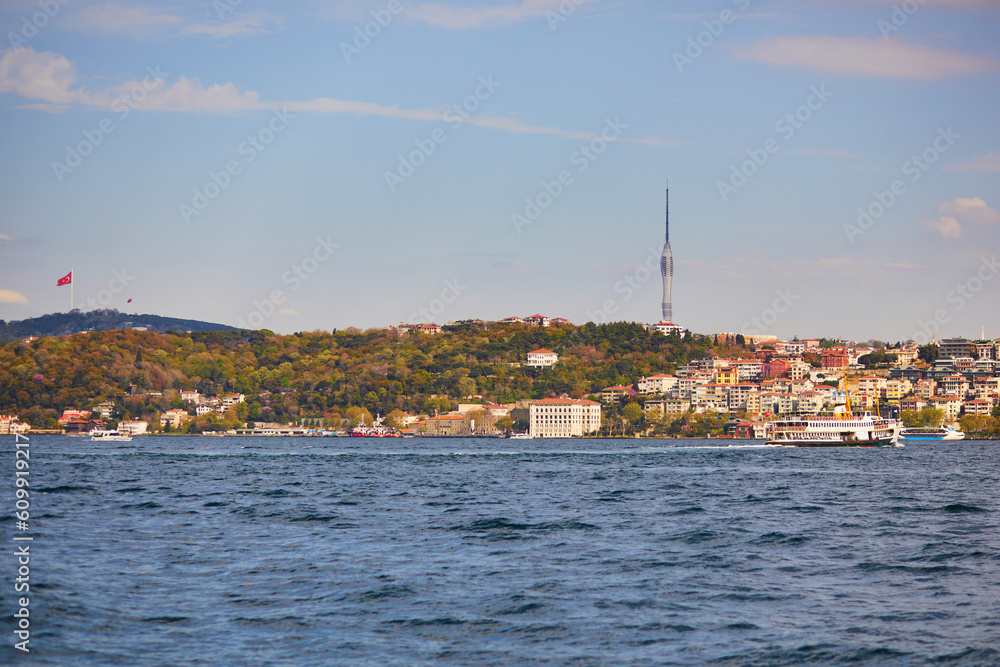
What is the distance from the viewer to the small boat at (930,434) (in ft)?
393

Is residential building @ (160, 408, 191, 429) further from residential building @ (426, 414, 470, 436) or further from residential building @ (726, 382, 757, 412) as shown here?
residential building @ (726, 382, 757, 412)

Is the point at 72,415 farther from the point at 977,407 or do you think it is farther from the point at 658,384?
the point at 977,407

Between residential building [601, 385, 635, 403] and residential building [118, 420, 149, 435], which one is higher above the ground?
residential building [601, 385, 635, 403]

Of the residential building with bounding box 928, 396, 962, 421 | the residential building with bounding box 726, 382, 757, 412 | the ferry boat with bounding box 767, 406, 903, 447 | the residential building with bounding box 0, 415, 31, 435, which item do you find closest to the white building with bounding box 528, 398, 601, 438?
the residential building with bounding box 726, 382, 757, 412

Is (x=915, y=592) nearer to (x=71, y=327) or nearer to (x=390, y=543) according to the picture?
(x=390, y=543)

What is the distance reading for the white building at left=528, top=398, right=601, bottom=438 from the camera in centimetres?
14562

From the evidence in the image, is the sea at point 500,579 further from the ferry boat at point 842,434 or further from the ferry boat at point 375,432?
the ferry boat at point 375,432

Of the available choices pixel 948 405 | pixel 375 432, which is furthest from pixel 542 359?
pixel 948 405

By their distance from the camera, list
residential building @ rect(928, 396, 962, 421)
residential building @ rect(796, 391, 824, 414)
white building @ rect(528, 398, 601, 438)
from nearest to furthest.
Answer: residential building @ rect(928, 396, 962, 421) → white building @ rect(528, 398, 601, 438) → residential building @ rect(796, 391, 824, 414)

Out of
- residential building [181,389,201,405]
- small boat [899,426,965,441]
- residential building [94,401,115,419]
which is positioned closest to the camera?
small boat [899,426,965,441]

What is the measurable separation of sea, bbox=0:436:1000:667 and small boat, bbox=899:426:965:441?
9163 centimetres

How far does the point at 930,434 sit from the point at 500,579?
118 metres

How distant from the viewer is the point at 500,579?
17.5 m

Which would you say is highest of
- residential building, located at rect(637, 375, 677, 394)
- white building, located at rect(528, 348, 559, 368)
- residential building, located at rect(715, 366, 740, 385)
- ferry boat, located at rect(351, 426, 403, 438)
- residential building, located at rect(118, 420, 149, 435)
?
white building, located at rect(528, 348, 559, 368)
